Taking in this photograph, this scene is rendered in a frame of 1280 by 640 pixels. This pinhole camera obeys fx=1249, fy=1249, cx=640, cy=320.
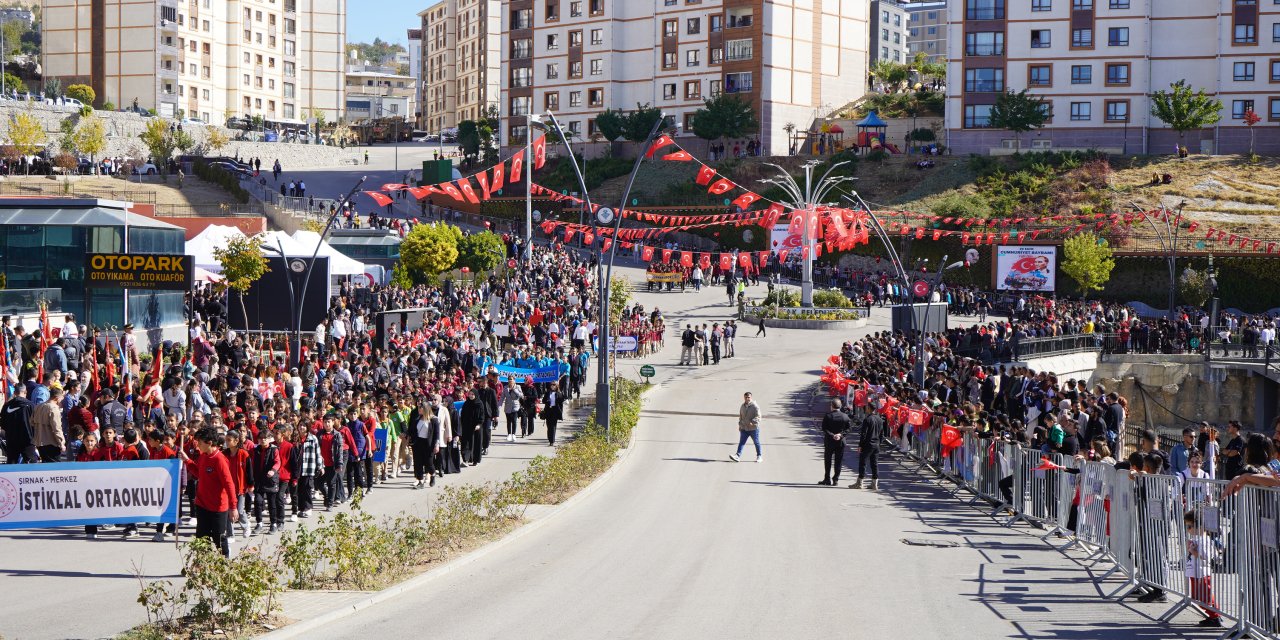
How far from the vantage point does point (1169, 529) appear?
11359 millimetres

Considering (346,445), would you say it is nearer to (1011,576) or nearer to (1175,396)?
(1011,576)

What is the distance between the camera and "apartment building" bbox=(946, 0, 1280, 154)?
7569 centimetres

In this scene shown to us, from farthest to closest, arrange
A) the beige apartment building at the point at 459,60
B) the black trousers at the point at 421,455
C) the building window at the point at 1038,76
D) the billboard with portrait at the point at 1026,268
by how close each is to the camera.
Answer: the beige apartment building at the point at 459,60, the building window at the point at 1038,76, the billboard with portrait at the point at 1026,268, the black trousers at the point at 421,455

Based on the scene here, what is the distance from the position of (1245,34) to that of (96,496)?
7734cm

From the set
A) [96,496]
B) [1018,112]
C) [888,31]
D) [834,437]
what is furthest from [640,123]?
[96,496]

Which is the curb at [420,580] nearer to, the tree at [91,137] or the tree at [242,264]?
the tree at [242,264]

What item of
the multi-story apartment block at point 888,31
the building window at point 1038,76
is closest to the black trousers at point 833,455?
the building window at point 1038,76

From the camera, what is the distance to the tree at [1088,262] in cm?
5731

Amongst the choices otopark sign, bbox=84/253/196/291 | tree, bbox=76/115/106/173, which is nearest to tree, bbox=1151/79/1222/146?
otopark sign, bbox=84/253/196/291

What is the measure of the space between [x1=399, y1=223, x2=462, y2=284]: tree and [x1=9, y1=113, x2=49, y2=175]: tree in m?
38.5

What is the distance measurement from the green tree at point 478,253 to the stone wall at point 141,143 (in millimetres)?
42883

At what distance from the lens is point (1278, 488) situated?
9312 mm

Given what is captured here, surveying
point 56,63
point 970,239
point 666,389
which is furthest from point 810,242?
point 56,63

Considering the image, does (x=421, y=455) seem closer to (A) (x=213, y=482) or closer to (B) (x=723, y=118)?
(A) (x=213, y=482)
